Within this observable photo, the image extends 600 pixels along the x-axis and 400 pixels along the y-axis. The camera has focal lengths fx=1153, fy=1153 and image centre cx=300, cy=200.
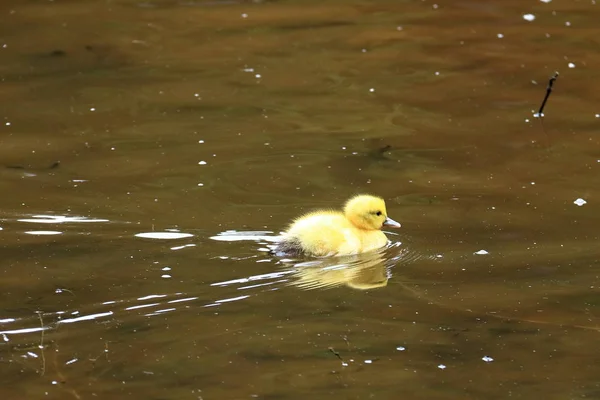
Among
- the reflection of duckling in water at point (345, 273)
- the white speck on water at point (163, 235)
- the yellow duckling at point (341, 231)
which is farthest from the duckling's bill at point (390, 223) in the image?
the white speck on water at point (163, 235)

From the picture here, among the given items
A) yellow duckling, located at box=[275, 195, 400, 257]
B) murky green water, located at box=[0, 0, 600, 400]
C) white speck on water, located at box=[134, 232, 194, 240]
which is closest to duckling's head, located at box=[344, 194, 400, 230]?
yellow duckling, located at box=[275, 195, 400, 257]

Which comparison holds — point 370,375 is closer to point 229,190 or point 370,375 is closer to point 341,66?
point 229,190

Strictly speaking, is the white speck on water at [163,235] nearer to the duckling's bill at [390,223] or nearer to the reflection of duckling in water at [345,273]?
the reflection of duckling in water at [345,273]

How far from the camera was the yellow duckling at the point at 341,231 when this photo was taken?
17.9 feet

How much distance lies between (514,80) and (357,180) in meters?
2.22

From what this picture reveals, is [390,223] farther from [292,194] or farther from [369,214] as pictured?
[292,194]

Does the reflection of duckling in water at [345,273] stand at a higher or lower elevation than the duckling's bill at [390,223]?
lower

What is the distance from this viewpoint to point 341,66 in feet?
28.2

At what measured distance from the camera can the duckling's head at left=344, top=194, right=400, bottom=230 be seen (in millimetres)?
5734

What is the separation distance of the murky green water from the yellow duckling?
4.1 inches

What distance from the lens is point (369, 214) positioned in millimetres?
5734

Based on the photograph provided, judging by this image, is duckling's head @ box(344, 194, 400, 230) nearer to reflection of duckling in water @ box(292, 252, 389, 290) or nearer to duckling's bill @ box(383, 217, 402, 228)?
duckling's bill @ box(383, 217, 402, 228)

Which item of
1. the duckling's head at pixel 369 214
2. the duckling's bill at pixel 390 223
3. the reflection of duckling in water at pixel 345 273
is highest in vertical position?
the duckling's head at pixel 369 214

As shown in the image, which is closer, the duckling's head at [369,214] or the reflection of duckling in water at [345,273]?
the reflection of duckling in water at [345,273]
